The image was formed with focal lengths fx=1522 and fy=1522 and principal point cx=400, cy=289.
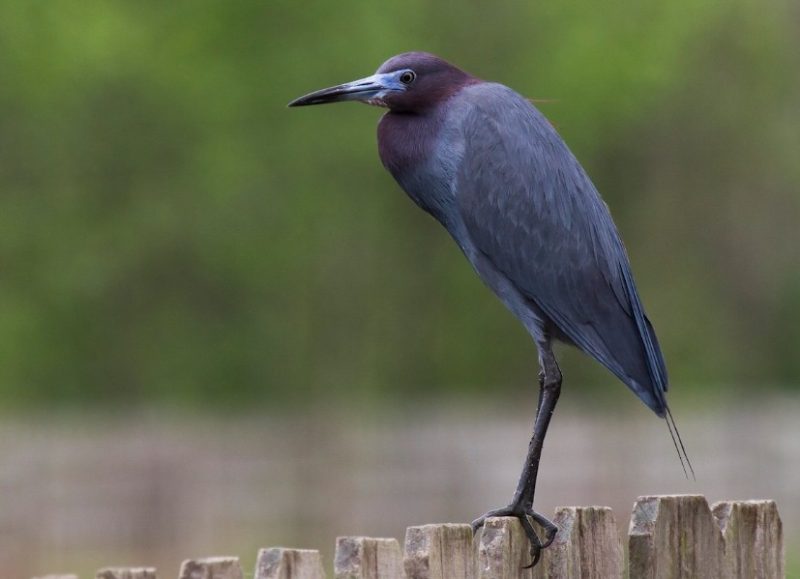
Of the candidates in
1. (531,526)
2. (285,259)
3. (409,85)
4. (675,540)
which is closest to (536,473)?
(531,526)

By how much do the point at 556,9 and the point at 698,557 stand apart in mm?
16679

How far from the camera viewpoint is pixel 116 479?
1952 cm

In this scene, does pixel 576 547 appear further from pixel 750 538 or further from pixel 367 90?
pixel 367 90

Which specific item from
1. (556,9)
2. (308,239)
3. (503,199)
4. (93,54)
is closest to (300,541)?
(308,239)

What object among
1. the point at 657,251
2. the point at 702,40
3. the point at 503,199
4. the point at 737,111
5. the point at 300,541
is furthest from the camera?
the point at 657,251

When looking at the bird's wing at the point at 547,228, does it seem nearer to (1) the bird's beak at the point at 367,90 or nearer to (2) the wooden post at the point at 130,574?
(1) the bird's beak at the point at 367,90

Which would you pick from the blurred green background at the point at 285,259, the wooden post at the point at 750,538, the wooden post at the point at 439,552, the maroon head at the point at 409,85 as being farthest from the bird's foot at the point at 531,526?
the blurred green background at the point at 285,259

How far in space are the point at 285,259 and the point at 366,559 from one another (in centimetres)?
1636

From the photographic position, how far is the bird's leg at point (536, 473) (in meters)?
4.59

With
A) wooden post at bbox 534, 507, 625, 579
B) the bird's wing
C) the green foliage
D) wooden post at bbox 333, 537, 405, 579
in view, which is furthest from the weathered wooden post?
the green foliage

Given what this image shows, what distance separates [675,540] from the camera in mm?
4512

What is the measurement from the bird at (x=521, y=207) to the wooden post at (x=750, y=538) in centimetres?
95

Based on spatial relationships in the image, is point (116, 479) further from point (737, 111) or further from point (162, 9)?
point (737, 111)

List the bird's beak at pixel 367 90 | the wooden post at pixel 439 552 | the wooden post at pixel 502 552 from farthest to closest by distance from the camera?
the bird's beak at pixel 367 90, the wooden post at pixel 502 552, the wooden post at pixel 439 552
